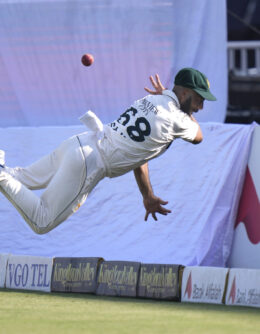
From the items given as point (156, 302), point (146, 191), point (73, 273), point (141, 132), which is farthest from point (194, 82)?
point (73, 273)

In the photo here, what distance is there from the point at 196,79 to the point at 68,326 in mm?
1672

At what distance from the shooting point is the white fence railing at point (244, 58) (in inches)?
333

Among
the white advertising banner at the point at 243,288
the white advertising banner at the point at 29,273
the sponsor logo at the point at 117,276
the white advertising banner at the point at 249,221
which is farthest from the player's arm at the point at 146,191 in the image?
the white advertising banner at the point at 249,221

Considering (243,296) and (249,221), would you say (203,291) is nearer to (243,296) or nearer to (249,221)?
(243,296)

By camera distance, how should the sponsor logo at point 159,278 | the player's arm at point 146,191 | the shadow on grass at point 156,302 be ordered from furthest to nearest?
the sponsor logo at point 159,278 < the shadow on grass at point 156,302 < the player's arm at point 146,191

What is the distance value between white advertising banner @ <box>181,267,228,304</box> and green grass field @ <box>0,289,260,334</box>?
19cm

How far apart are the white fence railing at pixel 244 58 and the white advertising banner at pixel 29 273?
303 centimetres

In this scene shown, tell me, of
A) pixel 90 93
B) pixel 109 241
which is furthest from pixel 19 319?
pixel 90 93

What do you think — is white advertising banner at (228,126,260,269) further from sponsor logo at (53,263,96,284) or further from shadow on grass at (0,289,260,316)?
sponsor logo at (53,263,96,284)

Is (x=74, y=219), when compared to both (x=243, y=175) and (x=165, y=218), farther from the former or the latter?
(x=243, y=175)

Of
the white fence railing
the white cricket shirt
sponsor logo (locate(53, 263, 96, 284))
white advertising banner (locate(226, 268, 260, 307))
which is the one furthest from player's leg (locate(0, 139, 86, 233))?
the white fence railing

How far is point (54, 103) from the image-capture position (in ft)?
28.0

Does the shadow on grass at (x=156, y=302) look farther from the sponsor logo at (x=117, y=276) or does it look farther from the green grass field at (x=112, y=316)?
the sponsor logo at (x=117, y=276)

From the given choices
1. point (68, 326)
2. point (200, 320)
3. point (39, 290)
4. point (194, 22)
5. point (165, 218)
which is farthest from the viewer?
point (194, 22)
